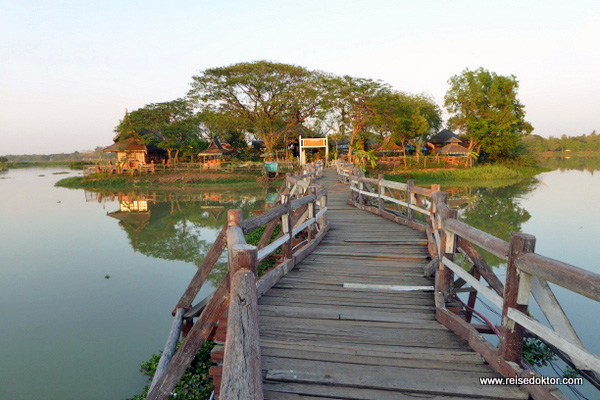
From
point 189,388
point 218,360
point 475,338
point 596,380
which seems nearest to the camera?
point 596,380

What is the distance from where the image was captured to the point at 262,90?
1427 inches

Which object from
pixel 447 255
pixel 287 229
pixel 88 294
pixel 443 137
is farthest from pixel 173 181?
pixel 443 137

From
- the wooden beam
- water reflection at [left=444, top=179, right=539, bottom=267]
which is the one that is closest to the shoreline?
water reflection at [left=444, top=179, right=539, bottom=267]

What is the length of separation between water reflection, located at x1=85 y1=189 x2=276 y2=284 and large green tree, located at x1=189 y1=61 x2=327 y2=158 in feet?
37.5

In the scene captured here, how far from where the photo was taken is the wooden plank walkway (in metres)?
2.45

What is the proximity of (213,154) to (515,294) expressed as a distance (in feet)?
148

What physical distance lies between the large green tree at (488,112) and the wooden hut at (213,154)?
103ft

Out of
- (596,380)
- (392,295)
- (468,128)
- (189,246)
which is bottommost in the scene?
(189,246)

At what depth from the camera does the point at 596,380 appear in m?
2.25

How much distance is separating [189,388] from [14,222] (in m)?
19.4

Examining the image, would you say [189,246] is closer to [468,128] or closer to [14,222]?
[14,222]

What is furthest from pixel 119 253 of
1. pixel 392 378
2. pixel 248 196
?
pixel 248 196

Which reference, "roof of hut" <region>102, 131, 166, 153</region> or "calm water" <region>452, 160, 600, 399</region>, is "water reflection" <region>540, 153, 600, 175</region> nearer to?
"calm water" <region>452, 160, 600, 399</region>

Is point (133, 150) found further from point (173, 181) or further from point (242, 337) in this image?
point (242, 337)
